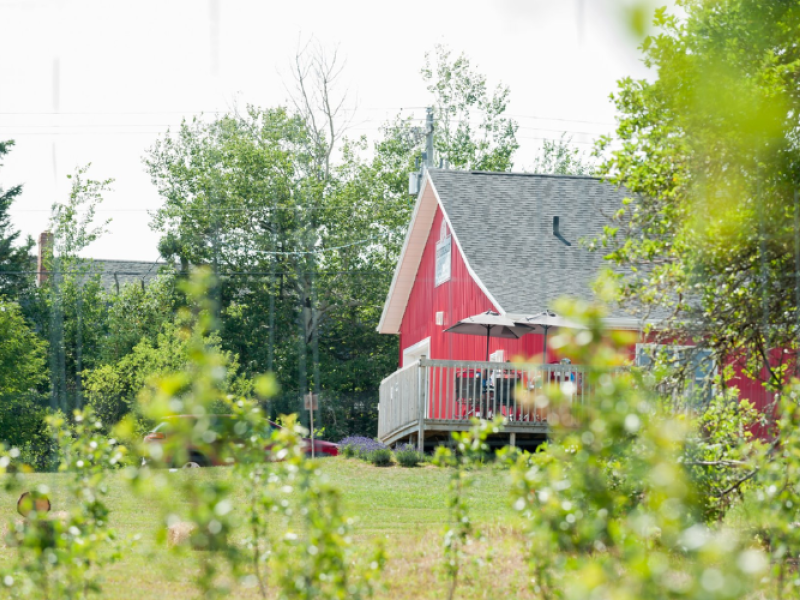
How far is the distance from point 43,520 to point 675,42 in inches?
249

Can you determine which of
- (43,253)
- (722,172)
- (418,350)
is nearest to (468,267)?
(418,350)

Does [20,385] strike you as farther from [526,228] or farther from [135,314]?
[526,228]

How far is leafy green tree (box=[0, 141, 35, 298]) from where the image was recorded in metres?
33.1

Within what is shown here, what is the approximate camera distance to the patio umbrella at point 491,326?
17.0m

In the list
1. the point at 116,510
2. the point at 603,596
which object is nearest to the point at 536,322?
the point at 116,510

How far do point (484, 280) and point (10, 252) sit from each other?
21.0 meters

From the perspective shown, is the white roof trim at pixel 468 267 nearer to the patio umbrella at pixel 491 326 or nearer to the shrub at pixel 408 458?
the patio umbrella at pixel 491 326

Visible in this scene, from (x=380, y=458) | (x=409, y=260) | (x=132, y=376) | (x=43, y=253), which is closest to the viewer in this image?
(x=380, y=458)

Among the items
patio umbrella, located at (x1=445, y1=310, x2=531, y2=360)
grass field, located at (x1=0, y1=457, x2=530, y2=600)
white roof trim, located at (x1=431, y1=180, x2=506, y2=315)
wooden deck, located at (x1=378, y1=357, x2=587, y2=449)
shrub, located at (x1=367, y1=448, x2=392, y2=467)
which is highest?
white roof trim, located at (x1=431, y1=180, x2=506, y2=315)

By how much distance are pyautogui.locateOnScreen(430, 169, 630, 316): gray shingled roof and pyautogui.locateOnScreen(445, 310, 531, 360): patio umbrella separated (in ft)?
1.19

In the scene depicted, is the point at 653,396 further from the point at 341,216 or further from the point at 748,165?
the point at 341,216

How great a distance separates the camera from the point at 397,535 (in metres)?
9.02

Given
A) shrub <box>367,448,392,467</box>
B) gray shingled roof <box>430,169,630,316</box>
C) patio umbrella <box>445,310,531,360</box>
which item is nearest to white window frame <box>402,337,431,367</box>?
gray shingled roof <box>430,169,630,316</box>

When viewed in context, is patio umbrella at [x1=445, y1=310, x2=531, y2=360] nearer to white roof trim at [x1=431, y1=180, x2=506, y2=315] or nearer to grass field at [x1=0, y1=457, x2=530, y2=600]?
white roof trim at [x1=431, y1=180, x2=506, y2=315]
